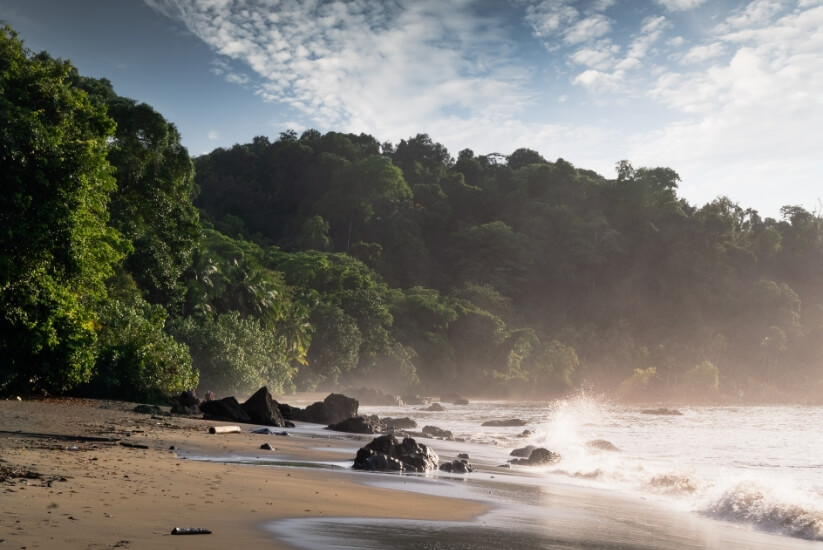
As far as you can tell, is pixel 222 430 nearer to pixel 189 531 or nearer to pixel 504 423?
pixel 189 531

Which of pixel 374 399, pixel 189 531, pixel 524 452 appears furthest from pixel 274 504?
pixel 374 399

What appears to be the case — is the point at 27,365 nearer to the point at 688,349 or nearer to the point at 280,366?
the point at 280,366

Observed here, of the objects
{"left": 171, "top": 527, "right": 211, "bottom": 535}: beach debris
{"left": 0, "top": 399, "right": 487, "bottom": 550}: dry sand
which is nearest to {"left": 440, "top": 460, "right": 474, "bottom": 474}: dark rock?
{"left": 0, "top": 399, "right": 487, "bottom": 550}: dry sand

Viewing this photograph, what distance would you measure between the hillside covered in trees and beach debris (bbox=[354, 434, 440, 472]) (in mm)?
8248

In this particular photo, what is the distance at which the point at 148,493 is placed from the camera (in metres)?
6.96

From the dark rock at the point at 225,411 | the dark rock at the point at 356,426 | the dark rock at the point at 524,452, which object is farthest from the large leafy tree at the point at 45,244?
the dark rock at the point at 524,452

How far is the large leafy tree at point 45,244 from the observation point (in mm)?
15375

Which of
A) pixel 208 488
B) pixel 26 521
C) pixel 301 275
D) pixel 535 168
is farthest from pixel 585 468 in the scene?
pixel 535 168

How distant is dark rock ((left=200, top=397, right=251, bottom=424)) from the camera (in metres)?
20.6

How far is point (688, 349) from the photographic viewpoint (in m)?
92.1

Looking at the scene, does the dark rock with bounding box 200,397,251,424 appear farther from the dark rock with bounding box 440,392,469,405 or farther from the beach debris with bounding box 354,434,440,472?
the dark rock with bounding box 440,392,469,405

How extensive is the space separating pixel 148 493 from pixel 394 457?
6705 mm

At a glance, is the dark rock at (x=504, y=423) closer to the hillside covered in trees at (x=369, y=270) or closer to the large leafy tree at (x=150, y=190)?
the hillside covered in trees at (x=369, y=270)

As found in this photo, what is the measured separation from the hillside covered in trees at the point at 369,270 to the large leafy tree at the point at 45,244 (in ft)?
0.16
